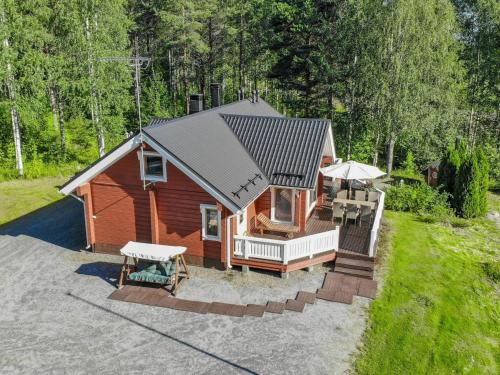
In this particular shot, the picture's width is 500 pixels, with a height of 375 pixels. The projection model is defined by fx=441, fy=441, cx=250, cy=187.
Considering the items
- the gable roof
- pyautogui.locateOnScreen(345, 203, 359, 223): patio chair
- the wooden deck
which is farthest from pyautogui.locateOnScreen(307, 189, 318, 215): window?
the gable roof

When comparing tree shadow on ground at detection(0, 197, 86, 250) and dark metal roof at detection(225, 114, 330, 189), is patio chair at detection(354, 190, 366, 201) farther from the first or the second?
tree shadow on ground at detection(0, 197, 86, 250)

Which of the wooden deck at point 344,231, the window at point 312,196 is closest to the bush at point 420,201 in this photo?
the wooden deck at point 344,231

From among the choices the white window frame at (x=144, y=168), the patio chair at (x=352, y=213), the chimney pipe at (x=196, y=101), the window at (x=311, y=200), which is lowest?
the patio chair at (x=352, y=213)

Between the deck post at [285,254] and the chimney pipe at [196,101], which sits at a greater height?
the chimney pipe at [196,101]

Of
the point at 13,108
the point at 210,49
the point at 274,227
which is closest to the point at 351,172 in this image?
the point at 274,227

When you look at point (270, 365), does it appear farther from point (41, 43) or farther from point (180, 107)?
point (180, 107)

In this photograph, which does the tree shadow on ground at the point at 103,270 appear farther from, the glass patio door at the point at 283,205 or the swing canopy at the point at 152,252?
the glass patio door at the point at 283,205
